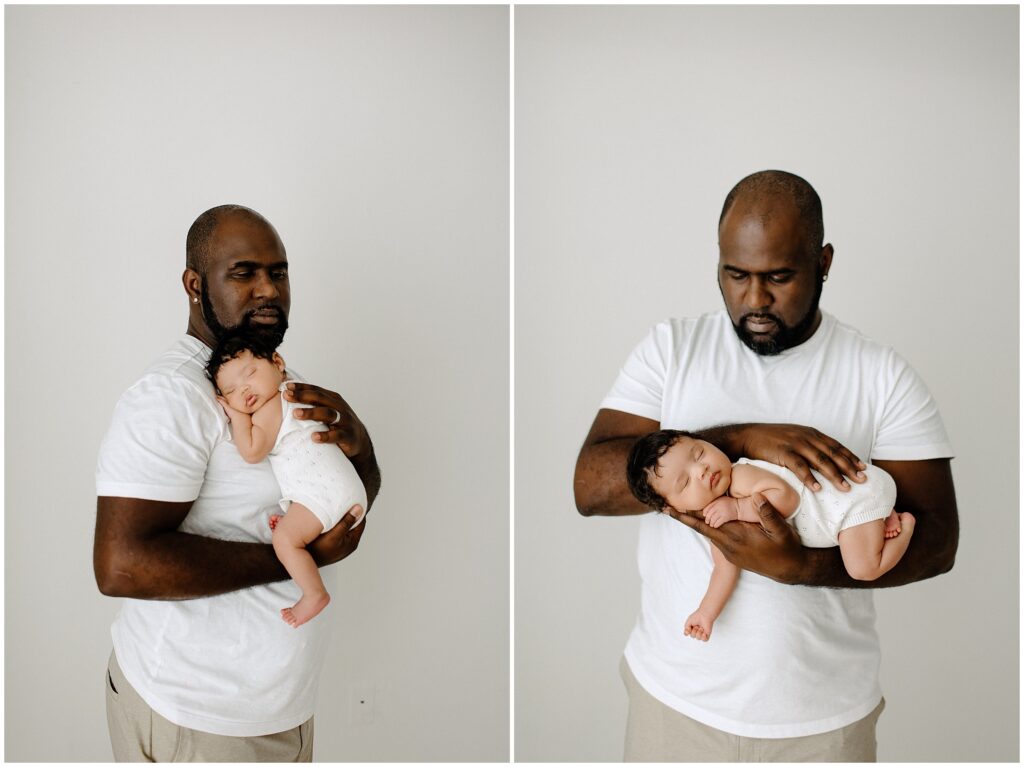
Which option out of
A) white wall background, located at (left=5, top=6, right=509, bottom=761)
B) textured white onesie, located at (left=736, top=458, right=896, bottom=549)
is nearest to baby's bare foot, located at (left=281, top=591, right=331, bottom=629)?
textured white onesie, located at (left=736, top=458, right=896, bottom=549)

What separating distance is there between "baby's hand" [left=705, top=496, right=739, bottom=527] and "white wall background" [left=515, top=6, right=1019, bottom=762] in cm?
124

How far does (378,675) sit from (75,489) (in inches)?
50.0

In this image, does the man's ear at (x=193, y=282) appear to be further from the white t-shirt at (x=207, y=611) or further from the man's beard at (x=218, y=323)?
the white t-shirt at (x=207, y=611)

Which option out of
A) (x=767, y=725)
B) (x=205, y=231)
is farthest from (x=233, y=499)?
(x=767, y=725)

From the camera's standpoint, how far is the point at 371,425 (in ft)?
10.7

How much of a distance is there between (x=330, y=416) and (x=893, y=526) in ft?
4.47

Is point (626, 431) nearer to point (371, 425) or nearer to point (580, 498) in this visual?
point (580, 498)

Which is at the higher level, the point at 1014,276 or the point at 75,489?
the point at 1014,276

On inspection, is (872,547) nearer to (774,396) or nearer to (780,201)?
(774,396)

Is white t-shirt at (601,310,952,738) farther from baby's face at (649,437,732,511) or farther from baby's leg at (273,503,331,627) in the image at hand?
baby's leg at (273,503,331,627)

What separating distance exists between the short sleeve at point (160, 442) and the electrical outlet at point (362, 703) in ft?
5.23

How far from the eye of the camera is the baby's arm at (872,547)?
2.03 meters

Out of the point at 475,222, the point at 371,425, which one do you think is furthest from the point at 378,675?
the point at 475,222

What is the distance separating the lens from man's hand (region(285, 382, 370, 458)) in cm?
215
